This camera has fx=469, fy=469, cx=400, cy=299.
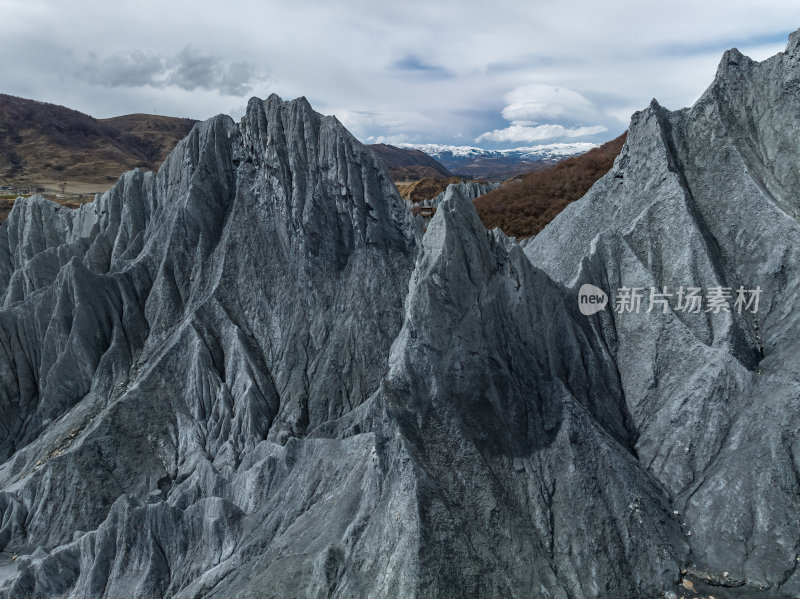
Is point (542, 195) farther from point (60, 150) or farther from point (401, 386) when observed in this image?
point (60, 150)

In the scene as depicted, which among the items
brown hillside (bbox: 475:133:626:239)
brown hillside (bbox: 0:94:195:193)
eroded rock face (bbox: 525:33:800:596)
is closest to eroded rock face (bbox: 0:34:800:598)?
eroded rock face (bbox: 525:33:800:596)

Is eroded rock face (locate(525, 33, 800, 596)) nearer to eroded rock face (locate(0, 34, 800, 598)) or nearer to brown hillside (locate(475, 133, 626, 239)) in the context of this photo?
eroded rock face (locate(0, 34, 800, 598))

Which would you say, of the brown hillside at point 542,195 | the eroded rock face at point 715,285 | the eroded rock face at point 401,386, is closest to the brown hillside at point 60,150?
the brown hillside at point 542,195

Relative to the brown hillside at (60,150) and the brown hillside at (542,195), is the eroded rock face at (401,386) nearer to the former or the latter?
the brown hillside at (542,195)

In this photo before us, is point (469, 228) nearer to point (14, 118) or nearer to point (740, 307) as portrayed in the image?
point (740, 307)

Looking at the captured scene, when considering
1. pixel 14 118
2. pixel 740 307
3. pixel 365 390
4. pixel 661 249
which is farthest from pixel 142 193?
pixel 14 118

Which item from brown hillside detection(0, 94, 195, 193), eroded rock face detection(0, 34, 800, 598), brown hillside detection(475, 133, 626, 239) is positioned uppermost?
brown hillside detection(0, 94, 195, 193)

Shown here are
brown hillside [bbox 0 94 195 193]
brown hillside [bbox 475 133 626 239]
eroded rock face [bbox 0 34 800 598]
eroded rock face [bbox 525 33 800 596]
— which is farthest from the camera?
brown hillside [bbox 0 94 195 193]
